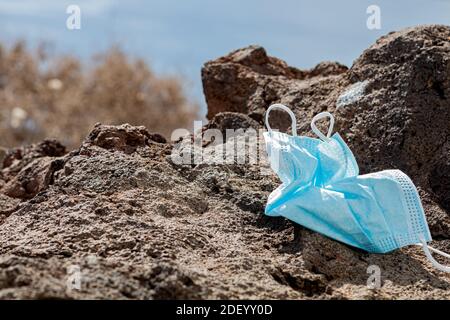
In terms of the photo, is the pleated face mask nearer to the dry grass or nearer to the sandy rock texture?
the sandy rock texture

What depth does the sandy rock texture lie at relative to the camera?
7.83ft

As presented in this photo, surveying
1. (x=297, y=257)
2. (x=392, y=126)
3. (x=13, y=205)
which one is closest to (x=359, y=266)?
(x=297, y=257)

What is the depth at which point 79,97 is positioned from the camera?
Answer: 43.2ft

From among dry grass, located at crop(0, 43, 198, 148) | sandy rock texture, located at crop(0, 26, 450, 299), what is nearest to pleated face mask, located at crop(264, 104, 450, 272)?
sandy rock texture, located at crop(0, 26, 450, 299)

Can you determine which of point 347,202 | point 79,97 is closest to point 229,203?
point 347,202

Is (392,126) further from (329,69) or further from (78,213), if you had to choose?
(78,213)

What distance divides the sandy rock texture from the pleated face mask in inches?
2.4

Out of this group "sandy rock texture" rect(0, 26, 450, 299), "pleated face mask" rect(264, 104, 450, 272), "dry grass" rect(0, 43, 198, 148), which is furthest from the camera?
"dry grass" rect(0, 43, 198, 148)

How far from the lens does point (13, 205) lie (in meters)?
3.77

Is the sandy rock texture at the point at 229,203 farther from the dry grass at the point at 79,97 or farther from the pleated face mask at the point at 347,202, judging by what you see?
the dry grass at the point at 79,97

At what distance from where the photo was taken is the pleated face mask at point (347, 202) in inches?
112

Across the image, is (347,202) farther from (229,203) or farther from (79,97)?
(79,97)

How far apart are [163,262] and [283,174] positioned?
755 mm

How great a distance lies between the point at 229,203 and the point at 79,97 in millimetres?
10339
